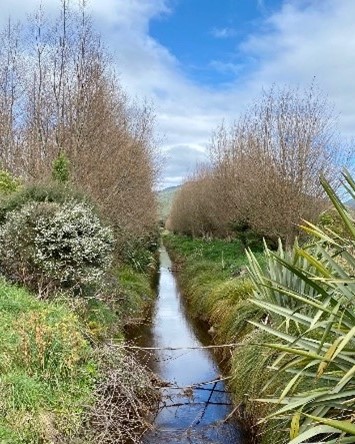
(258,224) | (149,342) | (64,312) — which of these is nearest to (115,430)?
(64,312)

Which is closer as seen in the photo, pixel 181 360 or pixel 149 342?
pixel 181 360

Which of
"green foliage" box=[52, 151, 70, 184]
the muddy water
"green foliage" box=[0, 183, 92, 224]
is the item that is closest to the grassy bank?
the muddy water

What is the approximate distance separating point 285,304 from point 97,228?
4.18 metres

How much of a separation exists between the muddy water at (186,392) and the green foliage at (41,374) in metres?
1.39

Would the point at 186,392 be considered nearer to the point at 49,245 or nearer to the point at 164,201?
the point at 49,245

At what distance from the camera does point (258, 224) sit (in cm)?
1959

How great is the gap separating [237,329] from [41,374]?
15.3ft

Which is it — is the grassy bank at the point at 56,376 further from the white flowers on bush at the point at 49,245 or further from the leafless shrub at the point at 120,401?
the white flowers on bush at the point at 49,245

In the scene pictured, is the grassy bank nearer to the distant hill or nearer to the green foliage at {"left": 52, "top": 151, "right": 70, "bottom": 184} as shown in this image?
the green foliage at {"left": 52, "top": 151, "right": 70, "bottom": 184}

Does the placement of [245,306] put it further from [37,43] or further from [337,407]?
[37,43]

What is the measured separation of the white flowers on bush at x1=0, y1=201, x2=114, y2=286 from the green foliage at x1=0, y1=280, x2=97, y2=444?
2178 mm

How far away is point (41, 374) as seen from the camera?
603 cm

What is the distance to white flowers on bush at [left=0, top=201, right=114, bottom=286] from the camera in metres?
9.77

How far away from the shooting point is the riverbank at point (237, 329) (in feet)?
22.1
